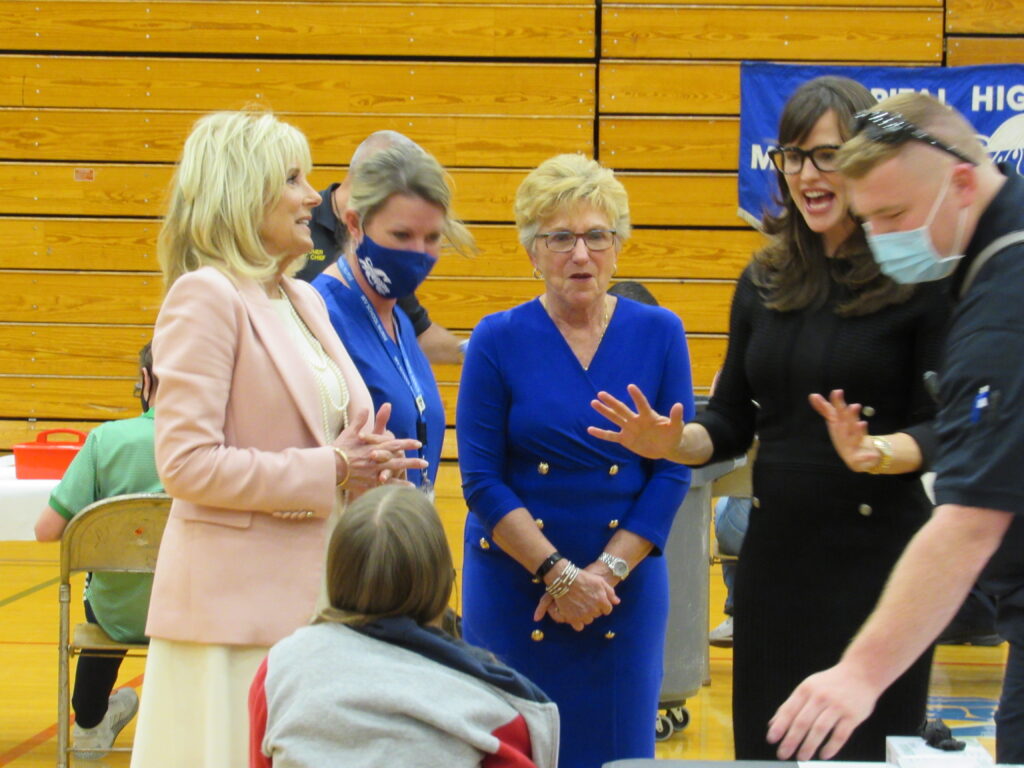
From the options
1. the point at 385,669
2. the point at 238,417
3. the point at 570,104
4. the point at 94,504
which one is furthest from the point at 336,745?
the point at 570,104

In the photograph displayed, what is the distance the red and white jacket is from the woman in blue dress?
2.35 feet

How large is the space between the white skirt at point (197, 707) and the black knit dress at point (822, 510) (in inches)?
32.2

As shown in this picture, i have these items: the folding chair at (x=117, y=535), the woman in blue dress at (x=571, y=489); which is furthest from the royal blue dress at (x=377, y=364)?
the folding chair at (x=117, y=535)

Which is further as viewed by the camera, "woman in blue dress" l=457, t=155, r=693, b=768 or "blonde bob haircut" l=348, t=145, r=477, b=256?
"blonde bob haircut" l=348, t=145, r=477, b=256

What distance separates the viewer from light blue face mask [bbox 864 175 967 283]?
1484 mm

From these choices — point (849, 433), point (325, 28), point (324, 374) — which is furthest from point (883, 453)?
point (325, 28)

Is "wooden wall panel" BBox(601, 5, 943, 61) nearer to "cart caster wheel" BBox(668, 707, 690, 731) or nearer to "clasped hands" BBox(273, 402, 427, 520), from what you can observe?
"cart caster wheel" BBox(668, 707, 690, 731)

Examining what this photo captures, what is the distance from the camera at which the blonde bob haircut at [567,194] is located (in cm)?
244

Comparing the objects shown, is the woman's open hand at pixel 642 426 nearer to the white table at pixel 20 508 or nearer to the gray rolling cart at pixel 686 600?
the gray rolling cart at pixel 686 600

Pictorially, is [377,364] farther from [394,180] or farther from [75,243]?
[75,243]

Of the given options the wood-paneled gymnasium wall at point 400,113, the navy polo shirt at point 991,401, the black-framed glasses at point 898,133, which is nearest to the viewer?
the navy polo shirt at point 991,401

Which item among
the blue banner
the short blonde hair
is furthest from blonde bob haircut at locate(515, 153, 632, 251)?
the blue banner

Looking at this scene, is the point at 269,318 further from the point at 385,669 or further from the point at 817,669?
the point at 817,669

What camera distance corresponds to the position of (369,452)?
2.12 meters
